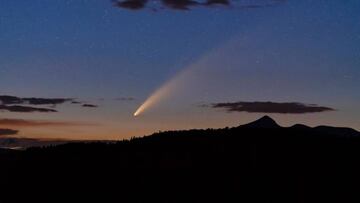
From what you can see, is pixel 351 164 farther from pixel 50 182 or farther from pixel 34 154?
pixel 34 154

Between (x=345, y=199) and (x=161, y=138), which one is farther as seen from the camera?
(x=161, y=138)

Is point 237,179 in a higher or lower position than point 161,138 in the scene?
lower

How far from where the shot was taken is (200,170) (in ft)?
138

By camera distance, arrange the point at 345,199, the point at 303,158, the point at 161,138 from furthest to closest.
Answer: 1. the point at 161,138
2. the point at 303,158
3. the point at 345,199

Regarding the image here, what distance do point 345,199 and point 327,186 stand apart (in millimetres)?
2462

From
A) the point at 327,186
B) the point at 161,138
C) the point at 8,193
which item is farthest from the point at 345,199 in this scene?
the point at 8,193

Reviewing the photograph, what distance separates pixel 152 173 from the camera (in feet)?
141

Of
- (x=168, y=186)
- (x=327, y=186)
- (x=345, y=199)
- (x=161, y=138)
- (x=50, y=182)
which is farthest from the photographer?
(x=161, y=138)

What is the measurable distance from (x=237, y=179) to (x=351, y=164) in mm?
8606

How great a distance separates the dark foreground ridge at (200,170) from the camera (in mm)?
37228

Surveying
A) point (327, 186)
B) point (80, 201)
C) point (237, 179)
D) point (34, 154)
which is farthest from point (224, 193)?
point (34, 154)

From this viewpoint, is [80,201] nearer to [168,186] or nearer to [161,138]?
[168,186]

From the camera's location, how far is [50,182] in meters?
46.6

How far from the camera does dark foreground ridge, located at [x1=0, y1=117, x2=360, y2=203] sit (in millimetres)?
37228
